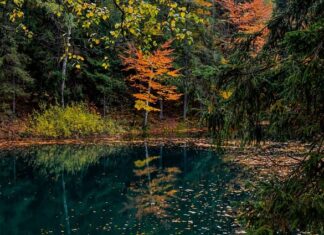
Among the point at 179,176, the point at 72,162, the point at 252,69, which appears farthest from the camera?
the point at 72,162

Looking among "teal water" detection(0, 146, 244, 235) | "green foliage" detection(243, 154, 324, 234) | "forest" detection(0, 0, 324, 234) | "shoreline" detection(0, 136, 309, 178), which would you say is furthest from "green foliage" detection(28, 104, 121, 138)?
"green foliage" detection(243, 154, 324, 234)

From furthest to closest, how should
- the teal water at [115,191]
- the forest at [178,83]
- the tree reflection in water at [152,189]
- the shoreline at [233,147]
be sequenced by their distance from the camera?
the shoreline at [233,147] → the tree reflection in water at [152,189] → the teal water at [115,191] → the forest at [178,83]

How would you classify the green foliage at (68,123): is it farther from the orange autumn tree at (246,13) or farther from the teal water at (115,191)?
the orange autumn tree at (246,13)

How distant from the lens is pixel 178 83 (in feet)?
114

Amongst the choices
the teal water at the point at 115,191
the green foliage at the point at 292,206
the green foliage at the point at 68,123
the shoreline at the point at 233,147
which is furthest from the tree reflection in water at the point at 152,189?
the green foliage at the point at 68,123

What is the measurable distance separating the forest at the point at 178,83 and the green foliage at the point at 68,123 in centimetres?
10

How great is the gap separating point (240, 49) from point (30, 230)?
8301mm

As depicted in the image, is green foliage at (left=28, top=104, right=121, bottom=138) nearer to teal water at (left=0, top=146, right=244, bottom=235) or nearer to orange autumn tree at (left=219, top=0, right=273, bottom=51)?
teal water at (left=0, top=146, right=244, bottom=235)

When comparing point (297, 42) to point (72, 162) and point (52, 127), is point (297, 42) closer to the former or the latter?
point (72, 162)

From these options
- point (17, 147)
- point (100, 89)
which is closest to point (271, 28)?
point (17, 147)

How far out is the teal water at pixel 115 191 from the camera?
1241 cm

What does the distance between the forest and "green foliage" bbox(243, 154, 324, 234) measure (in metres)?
0.02

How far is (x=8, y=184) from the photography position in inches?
706

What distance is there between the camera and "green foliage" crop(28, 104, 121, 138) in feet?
97.9
